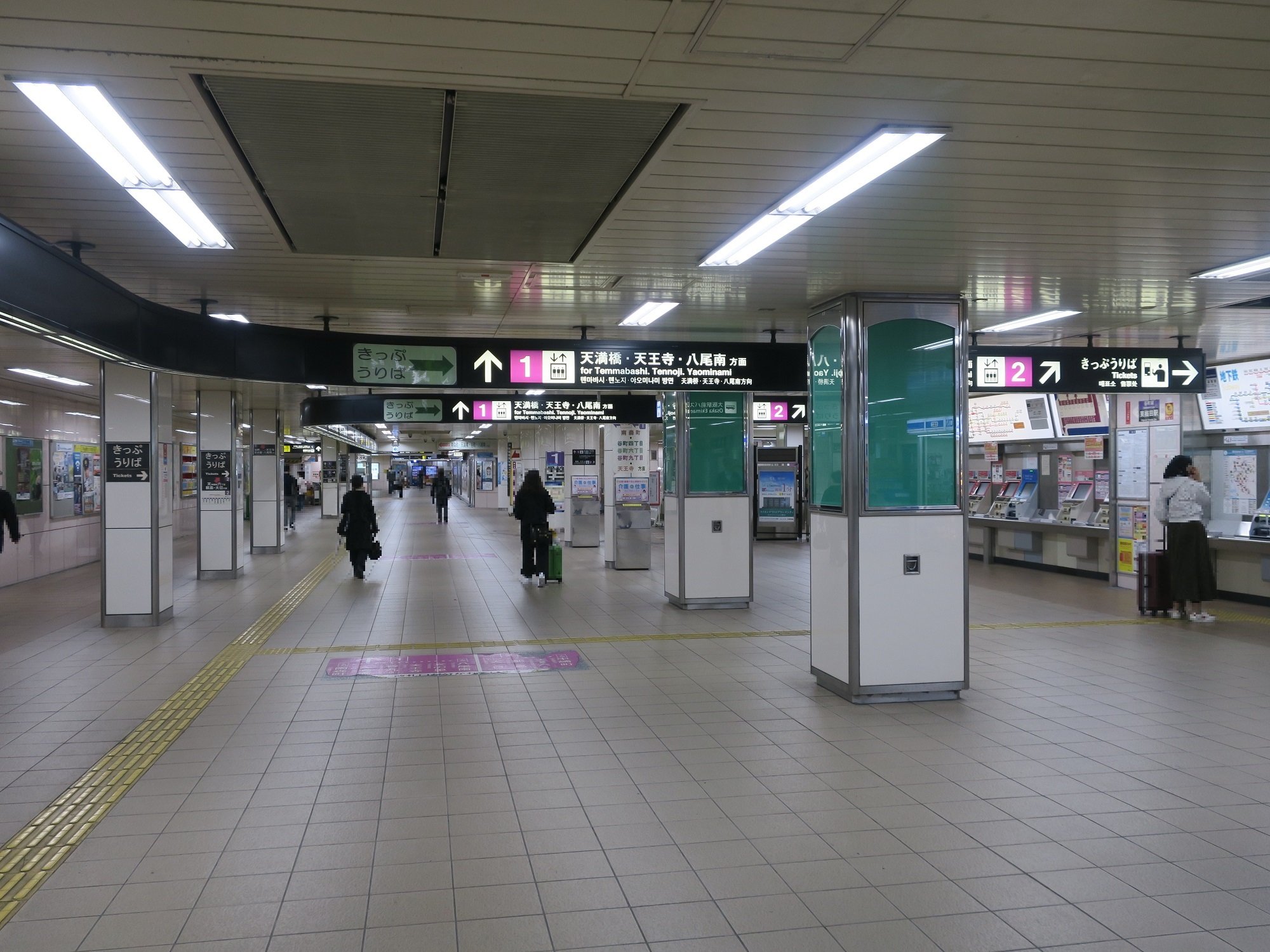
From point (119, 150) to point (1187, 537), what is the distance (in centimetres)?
1001

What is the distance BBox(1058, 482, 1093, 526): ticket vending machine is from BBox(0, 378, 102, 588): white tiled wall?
14.0 m

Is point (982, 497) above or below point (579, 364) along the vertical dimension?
below

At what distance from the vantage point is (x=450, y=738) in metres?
5.44

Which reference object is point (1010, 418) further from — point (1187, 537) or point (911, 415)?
point (911, 415)

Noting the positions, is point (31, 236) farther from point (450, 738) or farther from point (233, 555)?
point (233, 555)

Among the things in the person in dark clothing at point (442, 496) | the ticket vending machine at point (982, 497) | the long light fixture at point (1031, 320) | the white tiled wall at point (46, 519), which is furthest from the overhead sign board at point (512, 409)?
the person in dark clothing at point (442, 496)

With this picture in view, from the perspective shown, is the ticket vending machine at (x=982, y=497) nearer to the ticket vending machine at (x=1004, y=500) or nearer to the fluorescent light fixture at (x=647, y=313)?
the ticket vending machine at (x=1004, y=500)

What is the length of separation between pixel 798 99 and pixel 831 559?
3885mm

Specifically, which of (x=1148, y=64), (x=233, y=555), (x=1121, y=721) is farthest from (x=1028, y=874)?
(x=233, y=555)

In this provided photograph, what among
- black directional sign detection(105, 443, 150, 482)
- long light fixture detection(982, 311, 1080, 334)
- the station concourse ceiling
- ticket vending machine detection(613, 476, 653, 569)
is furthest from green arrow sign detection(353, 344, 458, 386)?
ticket vending machine detection(613, 476, 653, 569)

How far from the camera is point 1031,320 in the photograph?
873 cm

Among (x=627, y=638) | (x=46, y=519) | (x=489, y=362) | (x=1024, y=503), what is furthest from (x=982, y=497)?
(x=46, y=519)

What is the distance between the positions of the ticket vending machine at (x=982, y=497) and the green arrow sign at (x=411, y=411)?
980 cm

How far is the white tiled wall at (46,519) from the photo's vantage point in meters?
13.0
